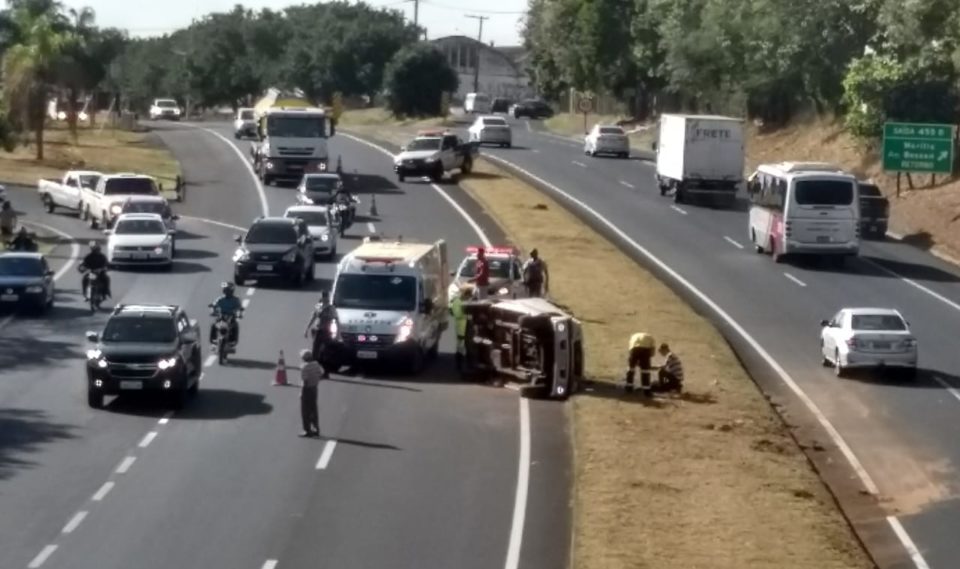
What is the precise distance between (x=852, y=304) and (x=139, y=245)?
1865 centimetres

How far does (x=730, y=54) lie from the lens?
90.2m

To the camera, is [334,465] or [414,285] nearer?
[334,465]

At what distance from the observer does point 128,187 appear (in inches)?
2405

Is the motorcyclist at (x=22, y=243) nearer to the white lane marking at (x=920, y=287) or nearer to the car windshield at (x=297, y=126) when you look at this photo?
the car windshield at (x=297, y=126)

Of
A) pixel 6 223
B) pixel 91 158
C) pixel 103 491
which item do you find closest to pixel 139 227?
pixel 6 223

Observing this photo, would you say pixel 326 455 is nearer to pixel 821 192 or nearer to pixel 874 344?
pixel 874 344

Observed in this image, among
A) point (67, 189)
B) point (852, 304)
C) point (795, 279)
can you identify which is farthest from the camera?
point (67, 189)

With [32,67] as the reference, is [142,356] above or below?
below

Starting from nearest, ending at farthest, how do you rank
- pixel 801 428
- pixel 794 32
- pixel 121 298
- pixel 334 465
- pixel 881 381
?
1. pixel 334 465
2. pixel 801 428
3. pixel 881 381
4. pixel 121 298
5. pixel 794 32

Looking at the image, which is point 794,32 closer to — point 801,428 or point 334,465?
point 801,428

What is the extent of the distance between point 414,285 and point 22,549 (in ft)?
49.6

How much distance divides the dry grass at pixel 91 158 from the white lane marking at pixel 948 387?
42407 mm

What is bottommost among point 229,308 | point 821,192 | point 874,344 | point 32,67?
point 874,344

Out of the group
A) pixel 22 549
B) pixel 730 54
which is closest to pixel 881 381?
pixel 22 549
